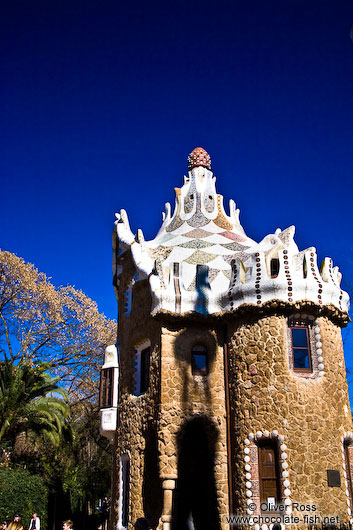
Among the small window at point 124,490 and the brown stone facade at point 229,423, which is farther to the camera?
the small window at point 124,490

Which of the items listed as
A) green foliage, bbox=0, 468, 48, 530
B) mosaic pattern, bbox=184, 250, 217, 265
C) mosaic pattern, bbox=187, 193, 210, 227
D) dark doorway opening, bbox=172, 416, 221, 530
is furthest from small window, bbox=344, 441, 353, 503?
green foliage, bbox=0, 468, 48, 530

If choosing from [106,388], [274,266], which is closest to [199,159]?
[274,266]

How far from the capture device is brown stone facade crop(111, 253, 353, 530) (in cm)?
1059

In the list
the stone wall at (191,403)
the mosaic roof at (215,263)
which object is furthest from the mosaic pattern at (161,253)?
the stone wall at (191,403)

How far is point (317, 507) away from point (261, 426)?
1.72 metres

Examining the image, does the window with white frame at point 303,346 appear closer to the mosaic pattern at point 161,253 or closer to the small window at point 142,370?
the small window at point 142,370

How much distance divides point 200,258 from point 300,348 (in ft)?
11.6

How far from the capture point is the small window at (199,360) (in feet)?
39.9

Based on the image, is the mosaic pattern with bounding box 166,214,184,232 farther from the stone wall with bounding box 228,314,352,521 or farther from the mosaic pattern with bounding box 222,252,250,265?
the stone wall with bounding box 228,314,352,521

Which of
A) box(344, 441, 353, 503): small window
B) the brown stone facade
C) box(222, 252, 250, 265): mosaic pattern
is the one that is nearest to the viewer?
the brown stone facade

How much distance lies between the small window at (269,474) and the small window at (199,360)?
2083 millimetres

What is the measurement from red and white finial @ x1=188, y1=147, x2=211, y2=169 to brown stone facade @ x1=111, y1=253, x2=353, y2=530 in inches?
236

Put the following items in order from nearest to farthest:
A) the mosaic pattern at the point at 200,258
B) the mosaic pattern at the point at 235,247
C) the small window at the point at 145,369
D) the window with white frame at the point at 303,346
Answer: the window with white frame at the point at 303,346
the small window at the point at 145,369
the mosaic pattern at the point at 200,258
the mosaic pattern at the point at 235,247

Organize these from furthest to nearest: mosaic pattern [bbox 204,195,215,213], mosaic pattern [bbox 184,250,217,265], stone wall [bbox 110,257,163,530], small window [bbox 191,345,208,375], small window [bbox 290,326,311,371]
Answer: mosaic pattern [bbox 204,195,215,213] → mosaic pattern [bbox 184,250,217,265] → small window [bbox 191,345,208,375] → stone wall [bbox 110,257,163,530] → small window [bbox 290,326,311,371]
